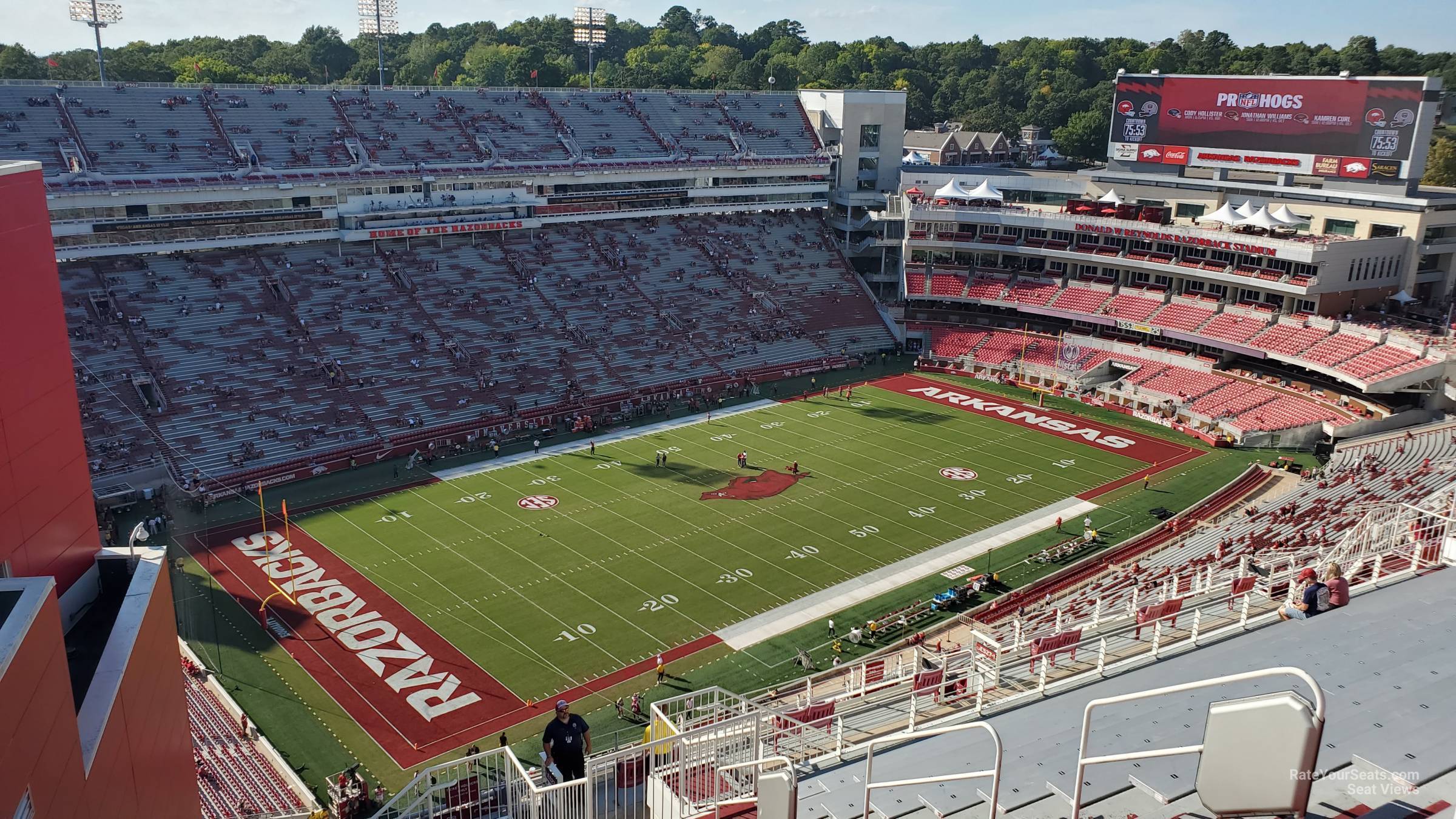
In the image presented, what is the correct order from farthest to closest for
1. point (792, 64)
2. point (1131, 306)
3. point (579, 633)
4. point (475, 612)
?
point (792, 64)
point (1131, 306)
point (475, 612)
point (579, 633)

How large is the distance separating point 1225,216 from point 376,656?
4256cm

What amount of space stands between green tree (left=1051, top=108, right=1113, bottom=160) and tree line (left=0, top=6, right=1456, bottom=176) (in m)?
0.12

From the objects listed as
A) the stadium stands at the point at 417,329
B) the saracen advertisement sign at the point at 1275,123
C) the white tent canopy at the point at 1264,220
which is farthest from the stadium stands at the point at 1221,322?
the saracen advertisement sign at the point at 1275,123

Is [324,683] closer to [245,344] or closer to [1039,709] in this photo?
[1039,709]

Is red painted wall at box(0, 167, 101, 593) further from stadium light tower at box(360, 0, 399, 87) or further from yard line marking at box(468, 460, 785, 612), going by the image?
stadium light tower at box(360, 0, 399, 87)

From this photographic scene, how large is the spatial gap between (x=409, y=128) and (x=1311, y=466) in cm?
4685

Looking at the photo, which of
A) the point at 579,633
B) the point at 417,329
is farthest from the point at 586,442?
the point at 579,633

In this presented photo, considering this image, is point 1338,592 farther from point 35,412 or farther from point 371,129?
point 371,129

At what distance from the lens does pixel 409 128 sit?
185ft

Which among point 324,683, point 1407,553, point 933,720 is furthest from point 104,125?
point 1407,553

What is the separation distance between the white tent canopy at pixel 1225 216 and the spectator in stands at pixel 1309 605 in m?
39.9

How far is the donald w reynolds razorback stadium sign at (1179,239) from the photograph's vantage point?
156 feet

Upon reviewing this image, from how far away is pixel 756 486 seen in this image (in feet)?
124

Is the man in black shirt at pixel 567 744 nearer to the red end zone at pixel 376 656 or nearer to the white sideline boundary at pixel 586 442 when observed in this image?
the red end zone at pixel 376 656
